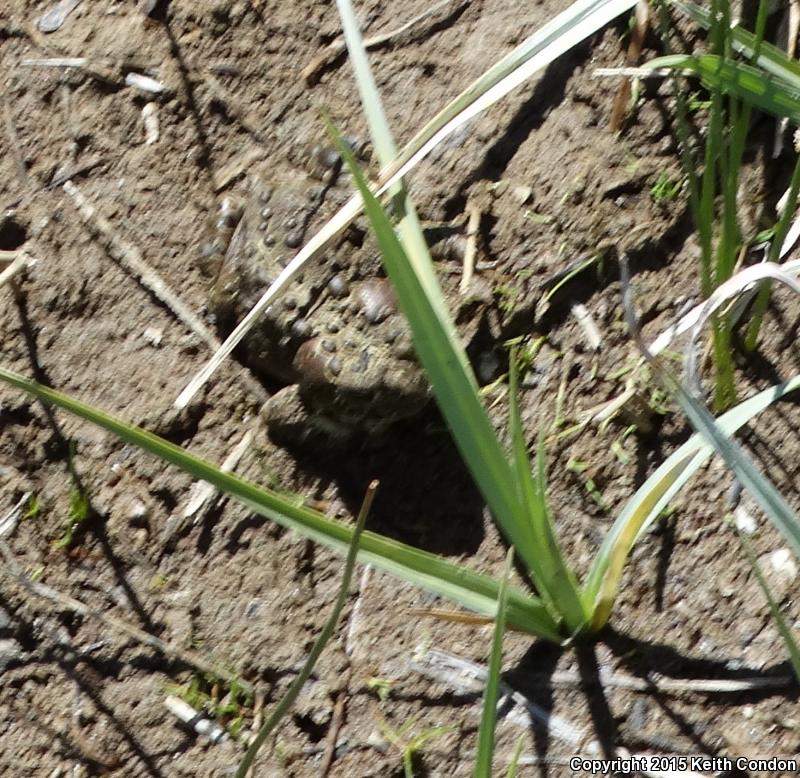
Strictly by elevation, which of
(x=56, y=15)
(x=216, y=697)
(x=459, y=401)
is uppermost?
(x=56, y=15)

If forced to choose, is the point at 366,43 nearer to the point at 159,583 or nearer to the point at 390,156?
the point at 390,156

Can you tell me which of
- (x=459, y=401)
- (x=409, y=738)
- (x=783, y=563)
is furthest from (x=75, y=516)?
(x=783, y=563)

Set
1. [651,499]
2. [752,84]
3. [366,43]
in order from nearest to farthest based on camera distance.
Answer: [651,499] → [752,84] → [366,43]

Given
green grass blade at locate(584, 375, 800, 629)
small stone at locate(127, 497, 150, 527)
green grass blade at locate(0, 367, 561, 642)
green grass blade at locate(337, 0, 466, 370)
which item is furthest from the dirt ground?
green grass blade at locate(337, 0, 466, 370)

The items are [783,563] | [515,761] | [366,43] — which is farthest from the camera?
[366,43]

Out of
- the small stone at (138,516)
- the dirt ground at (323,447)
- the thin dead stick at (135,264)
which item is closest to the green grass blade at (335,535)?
the dirt ground at (323,447)

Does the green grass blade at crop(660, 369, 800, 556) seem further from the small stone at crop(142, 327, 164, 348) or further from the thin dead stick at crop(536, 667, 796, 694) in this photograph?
the small stone at crop(142, 327, 164, 348)

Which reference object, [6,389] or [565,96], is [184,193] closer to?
[6,389]
